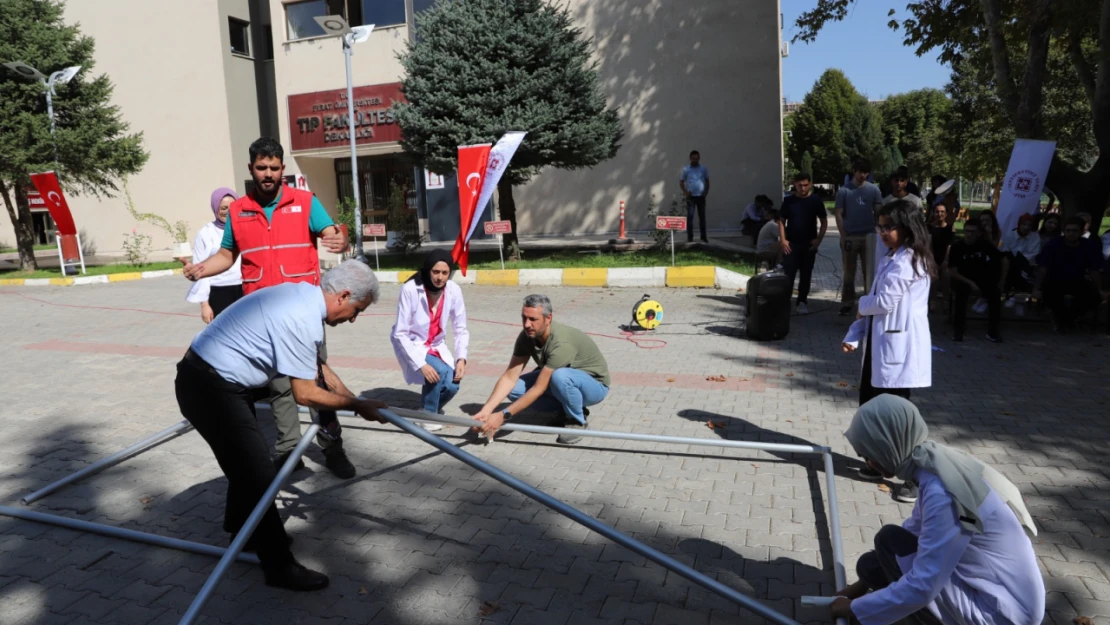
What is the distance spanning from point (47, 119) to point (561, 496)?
67.1 ft

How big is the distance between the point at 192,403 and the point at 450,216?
20.8m

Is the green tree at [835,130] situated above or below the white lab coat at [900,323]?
above

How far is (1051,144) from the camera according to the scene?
10.5 metres

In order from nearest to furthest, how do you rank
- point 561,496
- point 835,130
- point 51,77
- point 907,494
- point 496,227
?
1. point 907,494
2. point 561,496
3. point 496,227
4. point 51,77
5. point 835,130

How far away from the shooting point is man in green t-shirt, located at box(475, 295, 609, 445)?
16.9ft

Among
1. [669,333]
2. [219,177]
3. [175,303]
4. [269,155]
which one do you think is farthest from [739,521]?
[219,177]

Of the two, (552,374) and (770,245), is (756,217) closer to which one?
(770,245)

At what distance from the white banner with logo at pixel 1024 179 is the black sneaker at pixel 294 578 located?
10.4 metres

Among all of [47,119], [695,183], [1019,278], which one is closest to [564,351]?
[1019,278]

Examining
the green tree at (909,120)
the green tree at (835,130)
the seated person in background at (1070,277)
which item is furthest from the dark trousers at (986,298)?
the green tree at (909,120)

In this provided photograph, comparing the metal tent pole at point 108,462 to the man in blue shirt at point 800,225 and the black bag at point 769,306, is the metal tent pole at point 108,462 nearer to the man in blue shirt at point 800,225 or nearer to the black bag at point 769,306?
the black bag at point 769,306

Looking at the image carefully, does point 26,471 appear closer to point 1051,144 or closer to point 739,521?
point 739,521

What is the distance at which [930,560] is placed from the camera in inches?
94.7

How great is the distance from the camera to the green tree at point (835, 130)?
177 feet
